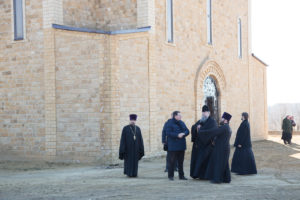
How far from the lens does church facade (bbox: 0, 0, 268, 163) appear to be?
13.5 m

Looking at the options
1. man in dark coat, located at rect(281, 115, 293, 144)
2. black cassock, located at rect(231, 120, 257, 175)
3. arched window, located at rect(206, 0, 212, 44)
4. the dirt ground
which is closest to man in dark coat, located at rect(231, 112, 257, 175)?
black cassock, located at rect(231, 120, 257, 175)

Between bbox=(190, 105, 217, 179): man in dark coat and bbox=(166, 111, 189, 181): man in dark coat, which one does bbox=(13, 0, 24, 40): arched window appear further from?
bbox=(190, 105, 217, 179): man in dark coat

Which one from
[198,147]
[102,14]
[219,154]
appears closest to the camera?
[219,154]

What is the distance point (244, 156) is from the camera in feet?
37.0

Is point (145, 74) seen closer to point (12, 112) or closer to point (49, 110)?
point (49, 110)

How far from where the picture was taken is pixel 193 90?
17.7m

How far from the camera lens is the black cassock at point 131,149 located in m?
10.7

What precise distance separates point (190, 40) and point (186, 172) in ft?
25.3

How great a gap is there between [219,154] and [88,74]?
5688mm

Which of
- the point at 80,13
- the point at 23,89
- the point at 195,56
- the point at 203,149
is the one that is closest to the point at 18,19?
the point at 80,13

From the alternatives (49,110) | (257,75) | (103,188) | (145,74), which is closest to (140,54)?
(145,74)

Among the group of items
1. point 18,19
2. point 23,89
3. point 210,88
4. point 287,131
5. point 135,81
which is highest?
point 18,19

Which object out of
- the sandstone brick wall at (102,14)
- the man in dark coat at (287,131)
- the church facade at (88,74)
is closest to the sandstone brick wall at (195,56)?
the church facade at (88,74)

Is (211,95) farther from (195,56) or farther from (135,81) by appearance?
(135,81)
